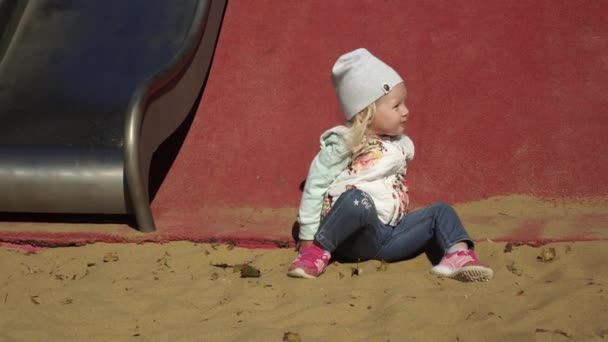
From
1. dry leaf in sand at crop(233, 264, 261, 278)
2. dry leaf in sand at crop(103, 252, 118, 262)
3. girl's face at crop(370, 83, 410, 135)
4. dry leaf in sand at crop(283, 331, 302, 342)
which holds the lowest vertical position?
dry leaf in sand at crop(103, 252, 118, 262)

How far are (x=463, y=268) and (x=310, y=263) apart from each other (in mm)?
578

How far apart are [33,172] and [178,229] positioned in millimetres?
701

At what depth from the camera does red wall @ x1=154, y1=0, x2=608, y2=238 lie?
459 cm

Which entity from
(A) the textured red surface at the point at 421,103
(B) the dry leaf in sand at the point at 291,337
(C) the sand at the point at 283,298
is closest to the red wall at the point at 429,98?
(A) the textured red surface at the point at 421,103

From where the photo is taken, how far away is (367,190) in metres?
3.62

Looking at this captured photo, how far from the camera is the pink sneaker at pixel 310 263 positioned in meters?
3.55

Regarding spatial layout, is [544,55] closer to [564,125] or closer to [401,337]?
[564,125]

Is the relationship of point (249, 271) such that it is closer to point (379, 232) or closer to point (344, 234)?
point (344, 234)

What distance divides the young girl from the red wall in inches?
32.1

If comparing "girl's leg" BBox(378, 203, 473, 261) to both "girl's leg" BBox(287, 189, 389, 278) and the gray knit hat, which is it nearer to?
"girl's leg" BBox(287, 189, 389, 278)

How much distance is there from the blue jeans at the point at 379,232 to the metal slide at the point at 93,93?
3.18 ft

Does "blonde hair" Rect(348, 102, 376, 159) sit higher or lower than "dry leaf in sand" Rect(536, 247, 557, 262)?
higher

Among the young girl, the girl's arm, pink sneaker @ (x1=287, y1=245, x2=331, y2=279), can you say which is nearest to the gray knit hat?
the young girl

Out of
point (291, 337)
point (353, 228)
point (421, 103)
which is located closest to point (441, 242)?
point (353, 228)
